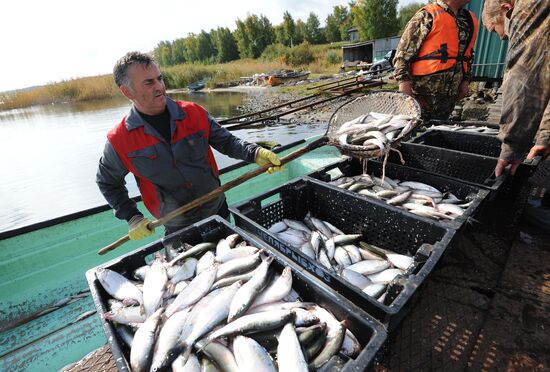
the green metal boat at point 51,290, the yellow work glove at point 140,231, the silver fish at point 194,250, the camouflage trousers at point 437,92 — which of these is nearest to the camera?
the silver fish at point 194,250

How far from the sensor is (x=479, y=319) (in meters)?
1.92

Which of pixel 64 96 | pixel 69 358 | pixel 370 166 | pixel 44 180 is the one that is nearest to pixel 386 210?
pixel 370 166

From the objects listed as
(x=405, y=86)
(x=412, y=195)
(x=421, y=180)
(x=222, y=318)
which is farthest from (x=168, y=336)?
(x=405, y=86)

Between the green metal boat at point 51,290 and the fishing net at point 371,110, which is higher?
the fishing net at point 371,110

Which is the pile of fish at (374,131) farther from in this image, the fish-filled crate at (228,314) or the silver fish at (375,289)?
the fish-filled crate at (228,314)

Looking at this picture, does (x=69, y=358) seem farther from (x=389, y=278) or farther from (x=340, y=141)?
(x=340, y=141)

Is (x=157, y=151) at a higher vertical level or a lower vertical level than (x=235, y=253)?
higher

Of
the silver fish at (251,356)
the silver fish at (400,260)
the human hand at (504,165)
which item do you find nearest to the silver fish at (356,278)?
the silver fish at (400,260)

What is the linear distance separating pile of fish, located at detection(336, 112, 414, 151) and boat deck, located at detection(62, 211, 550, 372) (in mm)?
1201

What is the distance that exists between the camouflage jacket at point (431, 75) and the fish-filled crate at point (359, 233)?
3.18 meters

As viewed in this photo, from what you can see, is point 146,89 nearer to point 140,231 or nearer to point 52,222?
point 140,231

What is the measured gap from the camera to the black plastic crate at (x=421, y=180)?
1976mm

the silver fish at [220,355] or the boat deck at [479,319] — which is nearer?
the silver fish at [220,355]

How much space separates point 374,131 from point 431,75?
2673 mm
